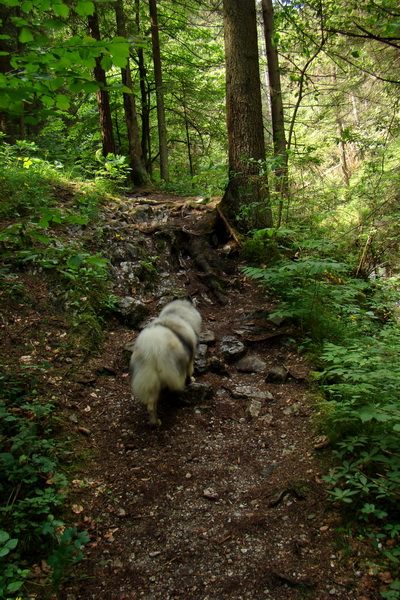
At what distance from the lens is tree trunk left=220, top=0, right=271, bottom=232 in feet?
22.4

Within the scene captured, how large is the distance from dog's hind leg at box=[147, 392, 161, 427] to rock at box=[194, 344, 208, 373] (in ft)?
3.61

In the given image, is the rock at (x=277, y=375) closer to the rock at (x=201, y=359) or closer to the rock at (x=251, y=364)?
the rock at (x=251, y=364)

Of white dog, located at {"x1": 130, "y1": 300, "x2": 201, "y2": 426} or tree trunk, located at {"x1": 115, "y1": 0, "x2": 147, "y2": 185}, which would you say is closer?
white dog, located at {"x1": 130, "y1": 300, "x2": 201, "y2": 426}

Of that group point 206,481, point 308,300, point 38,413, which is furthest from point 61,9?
point 308,300

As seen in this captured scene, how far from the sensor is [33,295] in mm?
5035

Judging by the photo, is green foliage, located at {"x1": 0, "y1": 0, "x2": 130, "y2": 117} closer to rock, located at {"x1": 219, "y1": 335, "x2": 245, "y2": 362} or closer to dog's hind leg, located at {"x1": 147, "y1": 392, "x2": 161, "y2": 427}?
dog's hind leg, located at {"x1": 147, "y1": 392, "x2": 161, "y2": 427}

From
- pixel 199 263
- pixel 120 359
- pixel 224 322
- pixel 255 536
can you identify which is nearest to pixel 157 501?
pixel 255 536

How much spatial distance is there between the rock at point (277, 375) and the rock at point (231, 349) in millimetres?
605

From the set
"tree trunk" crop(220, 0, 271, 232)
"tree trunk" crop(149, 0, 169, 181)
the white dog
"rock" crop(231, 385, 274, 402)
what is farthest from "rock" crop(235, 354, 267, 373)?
"tree trunk" crop(149, 0, 169, 181)

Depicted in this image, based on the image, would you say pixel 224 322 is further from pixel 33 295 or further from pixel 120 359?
pixel 33 295

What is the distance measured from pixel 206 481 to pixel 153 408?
3.13 feet

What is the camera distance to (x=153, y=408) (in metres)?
3.79

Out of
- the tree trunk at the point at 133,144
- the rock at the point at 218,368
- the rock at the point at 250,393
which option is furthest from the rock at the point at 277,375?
the tree trunk at the point at 133,144

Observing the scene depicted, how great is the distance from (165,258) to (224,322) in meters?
2.07
